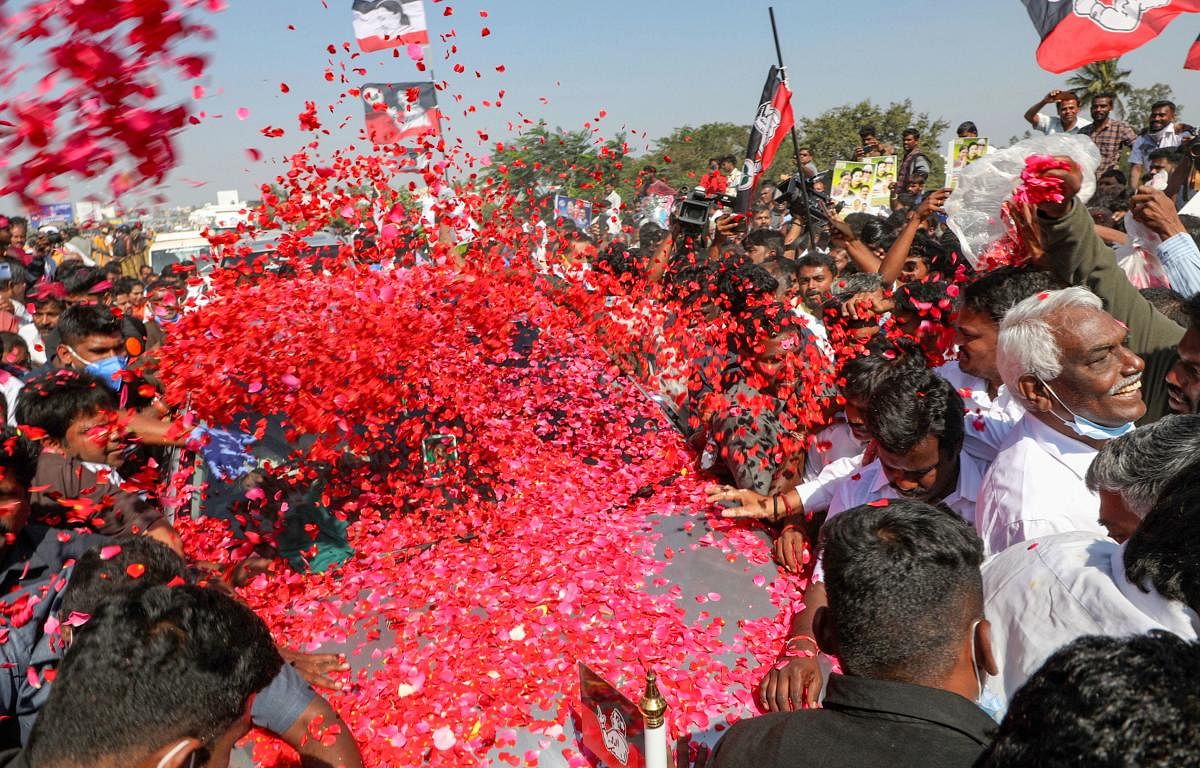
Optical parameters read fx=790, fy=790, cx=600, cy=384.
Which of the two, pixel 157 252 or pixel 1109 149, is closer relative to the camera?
pixel 1109 149

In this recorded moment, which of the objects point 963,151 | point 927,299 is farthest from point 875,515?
point 963,151

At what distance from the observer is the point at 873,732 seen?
5.06 feet

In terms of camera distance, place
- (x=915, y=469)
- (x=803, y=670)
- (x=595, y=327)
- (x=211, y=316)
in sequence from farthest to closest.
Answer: (x=595, y=327)
(x=211, y=316)
(x=915, y=469)
(x=803, y=670)

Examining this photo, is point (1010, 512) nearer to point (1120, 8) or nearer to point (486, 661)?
point (486, 661)

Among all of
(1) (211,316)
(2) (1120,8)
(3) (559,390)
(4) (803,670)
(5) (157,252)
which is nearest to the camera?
(4) (803,670)

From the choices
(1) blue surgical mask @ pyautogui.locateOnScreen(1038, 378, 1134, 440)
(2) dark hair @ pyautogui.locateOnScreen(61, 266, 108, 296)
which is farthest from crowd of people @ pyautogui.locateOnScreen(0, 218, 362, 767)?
(1) blue surgical mask @ pyautogui.locateOnScreen(1038, 378, 1134, 440)

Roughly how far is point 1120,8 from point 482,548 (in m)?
Answer: 4.59

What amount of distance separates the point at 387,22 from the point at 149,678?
8.28 m

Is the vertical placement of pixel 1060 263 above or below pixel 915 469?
above

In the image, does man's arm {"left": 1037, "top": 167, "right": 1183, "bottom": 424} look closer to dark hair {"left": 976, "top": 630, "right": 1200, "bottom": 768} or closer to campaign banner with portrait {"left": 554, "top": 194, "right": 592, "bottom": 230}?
dark hair {"left": 976, "top": 630, "right": 1200, "bottom": 768}

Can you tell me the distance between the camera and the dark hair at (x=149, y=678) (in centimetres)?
168

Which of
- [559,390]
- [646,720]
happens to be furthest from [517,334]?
[646,720]

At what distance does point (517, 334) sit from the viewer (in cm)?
543

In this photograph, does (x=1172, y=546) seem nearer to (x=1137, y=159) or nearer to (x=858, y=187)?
(x=1137, y=159)
